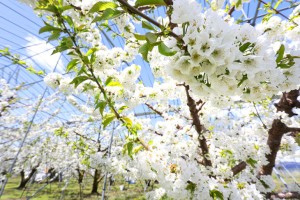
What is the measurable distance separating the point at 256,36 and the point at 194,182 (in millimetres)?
946

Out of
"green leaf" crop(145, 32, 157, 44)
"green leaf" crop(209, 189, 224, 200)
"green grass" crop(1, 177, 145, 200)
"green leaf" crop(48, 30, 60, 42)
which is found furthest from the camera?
"green grass" crop(1, 177, 145, 200)

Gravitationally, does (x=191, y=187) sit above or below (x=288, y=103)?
below

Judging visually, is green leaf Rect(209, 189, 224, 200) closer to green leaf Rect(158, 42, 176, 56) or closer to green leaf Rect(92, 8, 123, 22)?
green leaf Rect(158, 42, 176, 56)

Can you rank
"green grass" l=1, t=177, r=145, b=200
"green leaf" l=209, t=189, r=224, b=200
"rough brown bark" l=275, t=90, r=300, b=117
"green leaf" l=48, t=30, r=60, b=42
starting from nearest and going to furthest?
"green leaf" l=48, t=30, r=60, b=42, "green leaf" l=209, t=189, r=224, b=200, "rough brown bark" l=275, t=90, r=300, b=117, "green grass" l=1, t=177, r=145, b=200

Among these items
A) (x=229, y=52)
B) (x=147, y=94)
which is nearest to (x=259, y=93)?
(x=229, y=52)

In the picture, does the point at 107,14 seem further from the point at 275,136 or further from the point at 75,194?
the point at 75,194

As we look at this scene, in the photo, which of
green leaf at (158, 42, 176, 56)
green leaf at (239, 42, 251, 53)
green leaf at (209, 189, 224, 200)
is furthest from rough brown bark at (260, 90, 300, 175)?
green leaf at (158, 42, 176, 56)

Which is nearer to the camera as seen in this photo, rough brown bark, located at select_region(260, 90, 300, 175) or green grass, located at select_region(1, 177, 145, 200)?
rough brown bark, located at select_region(260, 90, 300, 175)

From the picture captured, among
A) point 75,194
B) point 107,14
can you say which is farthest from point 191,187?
point 75,194

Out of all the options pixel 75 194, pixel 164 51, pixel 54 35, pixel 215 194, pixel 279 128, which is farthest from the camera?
pixel 75 194

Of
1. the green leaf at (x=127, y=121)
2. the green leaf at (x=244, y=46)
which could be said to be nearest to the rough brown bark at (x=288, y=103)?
the green leaf at (x=127, y=121)

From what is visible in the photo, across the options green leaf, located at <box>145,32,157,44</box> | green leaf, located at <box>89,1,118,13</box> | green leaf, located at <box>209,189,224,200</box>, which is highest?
green leaf, located at <box>89,1,118,13</box>

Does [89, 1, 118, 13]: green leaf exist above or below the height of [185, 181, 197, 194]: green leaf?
above

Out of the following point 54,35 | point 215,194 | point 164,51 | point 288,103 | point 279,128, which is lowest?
point 215,194
